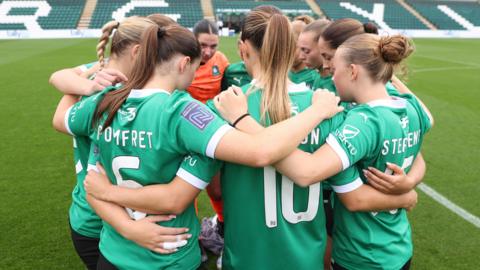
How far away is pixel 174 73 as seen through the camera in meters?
1.69

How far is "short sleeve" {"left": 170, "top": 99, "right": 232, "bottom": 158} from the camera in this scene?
1468 mm

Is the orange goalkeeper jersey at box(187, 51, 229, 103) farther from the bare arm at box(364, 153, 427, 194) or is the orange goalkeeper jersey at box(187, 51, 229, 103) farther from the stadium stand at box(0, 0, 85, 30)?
the stadium stand at box(0, 0, 85, 30)

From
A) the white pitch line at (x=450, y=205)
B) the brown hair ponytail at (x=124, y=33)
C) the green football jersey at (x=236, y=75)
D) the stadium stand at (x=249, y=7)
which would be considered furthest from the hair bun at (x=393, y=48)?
the stadium stand at (x=249, y=7)

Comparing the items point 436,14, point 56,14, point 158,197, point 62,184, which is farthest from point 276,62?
point 436,14

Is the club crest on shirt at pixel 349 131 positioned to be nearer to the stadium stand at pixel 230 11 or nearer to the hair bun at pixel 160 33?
the hair bun at pixel 160 33

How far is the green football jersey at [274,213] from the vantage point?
1712 millimetres

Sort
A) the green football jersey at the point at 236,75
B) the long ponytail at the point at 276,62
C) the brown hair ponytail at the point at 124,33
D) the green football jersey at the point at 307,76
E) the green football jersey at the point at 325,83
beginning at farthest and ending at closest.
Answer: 1. the green football jersey at the point at 236,75
2. the green football jersey at the point at 307,76
3. the green football jersey at the point at 325,83
4. the brown hair ponytail at the point at 124,33
5. the long ponytail at the point at 276,62

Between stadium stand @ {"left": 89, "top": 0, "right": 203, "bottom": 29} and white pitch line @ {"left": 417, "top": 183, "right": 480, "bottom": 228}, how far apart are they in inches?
1256

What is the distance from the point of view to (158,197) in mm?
1602

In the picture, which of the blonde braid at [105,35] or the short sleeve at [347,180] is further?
the blonde braid at [105,35]

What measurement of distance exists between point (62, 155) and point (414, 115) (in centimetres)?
520

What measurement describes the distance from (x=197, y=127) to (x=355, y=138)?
2.14 ft

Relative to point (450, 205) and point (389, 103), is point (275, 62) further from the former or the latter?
point (450, 205)

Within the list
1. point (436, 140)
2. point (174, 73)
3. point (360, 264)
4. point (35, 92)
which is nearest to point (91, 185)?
point (174, 73)
